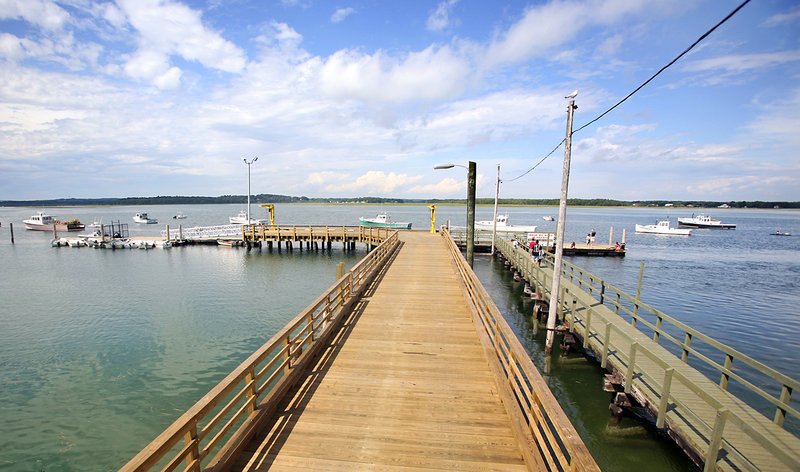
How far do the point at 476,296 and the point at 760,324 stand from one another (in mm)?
15282

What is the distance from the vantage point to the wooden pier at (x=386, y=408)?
4.00 m

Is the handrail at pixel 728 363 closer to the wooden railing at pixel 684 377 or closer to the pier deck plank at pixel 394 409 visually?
the wooden railing at pixel 684 377

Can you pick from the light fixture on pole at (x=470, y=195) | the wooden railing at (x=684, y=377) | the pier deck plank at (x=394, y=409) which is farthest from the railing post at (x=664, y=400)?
the light fixture on pole at (x=470, y=195)

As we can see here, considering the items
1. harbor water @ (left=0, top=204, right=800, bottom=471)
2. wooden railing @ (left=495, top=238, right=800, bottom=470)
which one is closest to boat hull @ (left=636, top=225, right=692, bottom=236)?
harbor water @ (left=0, top=204, right=800, bottom=471)

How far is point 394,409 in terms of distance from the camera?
17.6 feet

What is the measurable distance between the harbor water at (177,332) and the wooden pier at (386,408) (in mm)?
2573

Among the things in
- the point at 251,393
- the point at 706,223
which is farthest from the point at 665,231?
the point at 251,393

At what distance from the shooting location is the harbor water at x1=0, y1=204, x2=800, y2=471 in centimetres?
774

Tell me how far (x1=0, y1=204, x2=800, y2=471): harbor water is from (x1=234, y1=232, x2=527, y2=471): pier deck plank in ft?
12.5

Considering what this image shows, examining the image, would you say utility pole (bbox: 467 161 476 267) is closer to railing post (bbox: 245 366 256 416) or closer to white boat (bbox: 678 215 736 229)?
railing post (bbox: 245 366 256 416)

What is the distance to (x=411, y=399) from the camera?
5.65 metres

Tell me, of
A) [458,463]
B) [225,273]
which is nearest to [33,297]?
[225,273]

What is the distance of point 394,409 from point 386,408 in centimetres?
13

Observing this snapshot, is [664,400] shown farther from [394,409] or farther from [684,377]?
[394,409]
